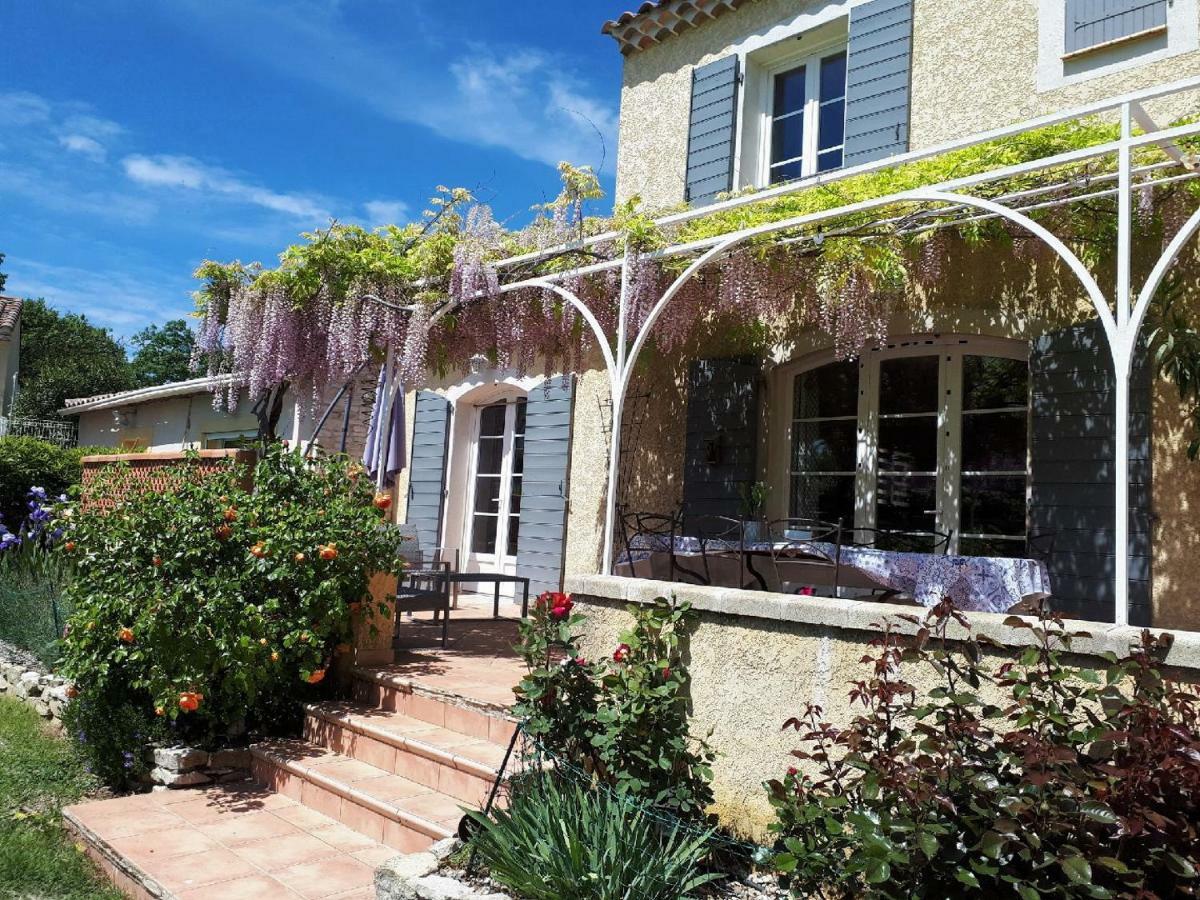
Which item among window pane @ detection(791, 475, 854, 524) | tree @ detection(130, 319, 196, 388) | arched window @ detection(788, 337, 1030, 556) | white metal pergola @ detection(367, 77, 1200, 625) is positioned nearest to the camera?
white metal pergola @ detection(367, 77, 1200, 625)

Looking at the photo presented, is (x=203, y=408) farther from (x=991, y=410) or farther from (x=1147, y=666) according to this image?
(x=1147, y=666)

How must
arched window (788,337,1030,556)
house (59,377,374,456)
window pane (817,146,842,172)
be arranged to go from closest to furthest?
1. arched window (788,337,1030,556)
2. window pane (817,146,842,172)
3. house (59,377,374,456)

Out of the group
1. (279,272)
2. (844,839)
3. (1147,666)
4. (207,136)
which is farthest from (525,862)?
(207,136)

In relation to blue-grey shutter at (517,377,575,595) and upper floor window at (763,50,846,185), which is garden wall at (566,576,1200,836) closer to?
blue-grey shutter at (517,377,575,595)

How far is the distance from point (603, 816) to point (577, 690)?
0.50m

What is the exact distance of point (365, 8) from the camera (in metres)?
7.17

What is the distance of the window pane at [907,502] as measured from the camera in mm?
5442

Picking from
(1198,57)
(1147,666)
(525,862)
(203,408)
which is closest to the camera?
(1147,666)

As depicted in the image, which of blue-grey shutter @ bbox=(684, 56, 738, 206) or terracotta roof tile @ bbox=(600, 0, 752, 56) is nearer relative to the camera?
blue-grey shutter @ bbox=(684, 56, 738, 206)

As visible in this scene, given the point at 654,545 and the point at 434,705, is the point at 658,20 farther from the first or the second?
the point at 434,705

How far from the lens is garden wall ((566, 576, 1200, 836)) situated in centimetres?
290

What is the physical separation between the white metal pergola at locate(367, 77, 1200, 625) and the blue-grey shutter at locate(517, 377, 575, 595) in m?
1.35

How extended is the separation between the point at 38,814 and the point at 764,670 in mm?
3390

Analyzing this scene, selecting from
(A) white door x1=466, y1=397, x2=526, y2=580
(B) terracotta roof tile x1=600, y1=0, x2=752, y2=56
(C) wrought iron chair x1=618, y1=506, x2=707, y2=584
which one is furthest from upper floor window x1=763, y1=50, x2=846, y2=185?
(A) white door x1=466, y1=397, x2=526, y2=580
